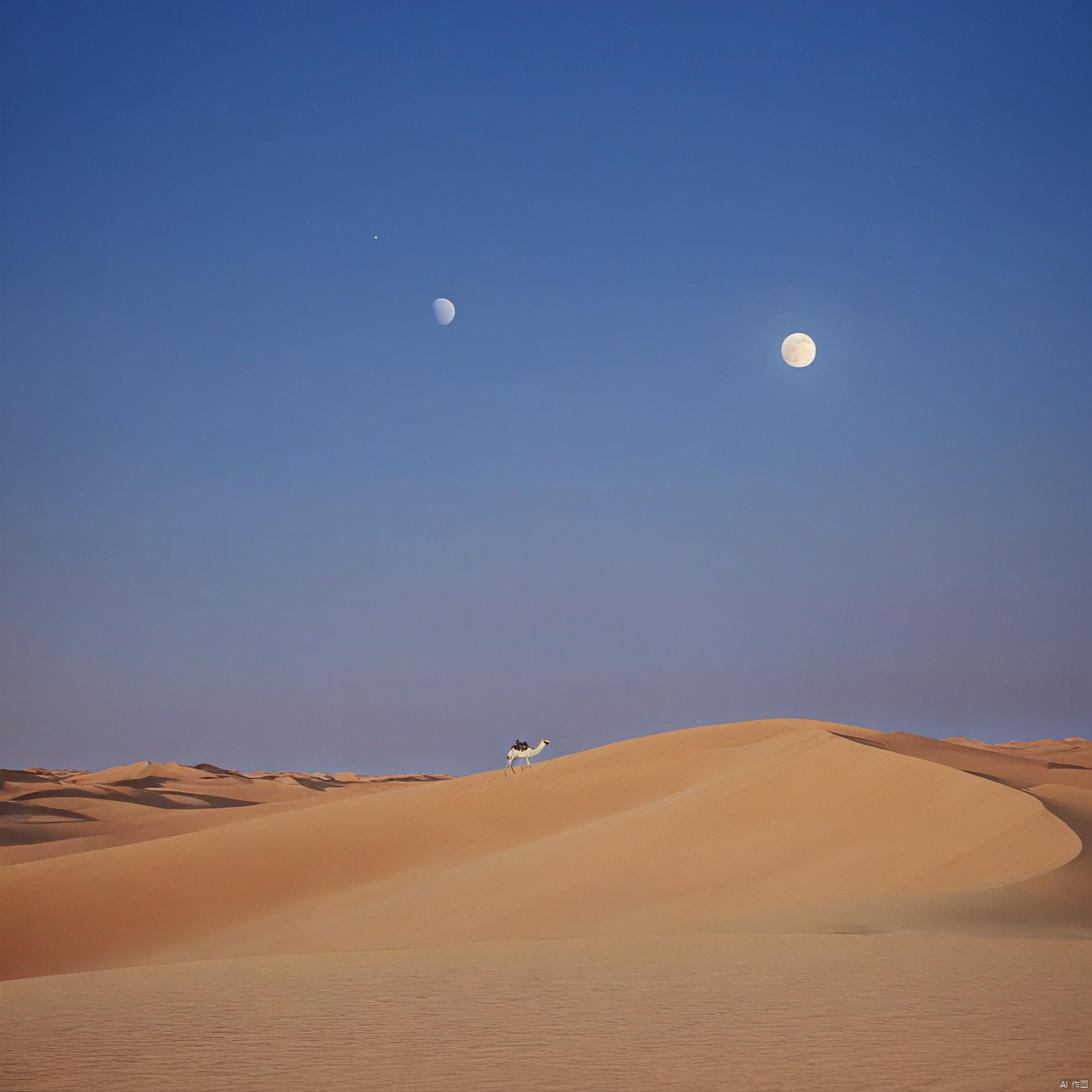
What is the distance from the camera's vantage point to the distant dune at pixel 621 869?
44.5 ft

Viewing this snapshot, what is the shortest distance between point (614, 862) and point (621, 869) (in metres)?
0.54

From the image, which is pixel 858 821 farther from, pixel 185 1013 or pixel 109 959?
pixel 109 959

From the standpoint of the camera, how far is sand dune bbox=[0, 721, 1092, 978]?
53.1 ft

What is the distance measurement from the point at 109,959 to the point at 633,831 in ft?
37.7

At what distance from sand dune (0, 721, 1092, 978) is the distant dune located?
7 centimetres

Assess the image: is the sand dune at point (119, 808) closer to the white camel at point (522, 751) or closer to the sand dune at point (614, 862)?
the sand dune at point (614, 862)

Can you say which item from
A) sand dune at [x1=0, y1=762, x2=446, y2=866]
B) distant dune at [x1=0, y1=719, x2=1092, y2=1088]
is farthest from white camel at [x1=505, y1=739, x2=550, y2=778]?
sand dune at [x1=0, y1=762, x2=446, y2=866]

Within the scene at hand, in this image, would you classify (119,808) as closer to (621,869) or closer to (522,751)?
(522,751)

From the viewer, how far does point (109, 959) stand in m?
22.9

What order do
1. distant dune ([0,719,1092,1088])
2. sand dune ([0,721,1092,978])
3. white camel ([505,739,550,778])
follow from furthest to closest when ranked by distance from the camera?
white camel ([505,739,550,778]) → sand dune ([0,721,1092,978]) → distant dune ([0,719,1092,1088])

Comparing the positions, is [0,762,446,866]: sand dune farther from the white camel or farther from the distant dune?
Answer: the white camel

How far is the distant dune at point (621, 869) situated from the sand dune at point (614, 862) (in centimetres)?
7

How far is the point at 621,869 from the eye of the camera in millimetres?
20266

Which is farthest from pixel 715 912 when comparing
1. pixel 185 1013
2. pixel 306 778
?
pixel 306 778
